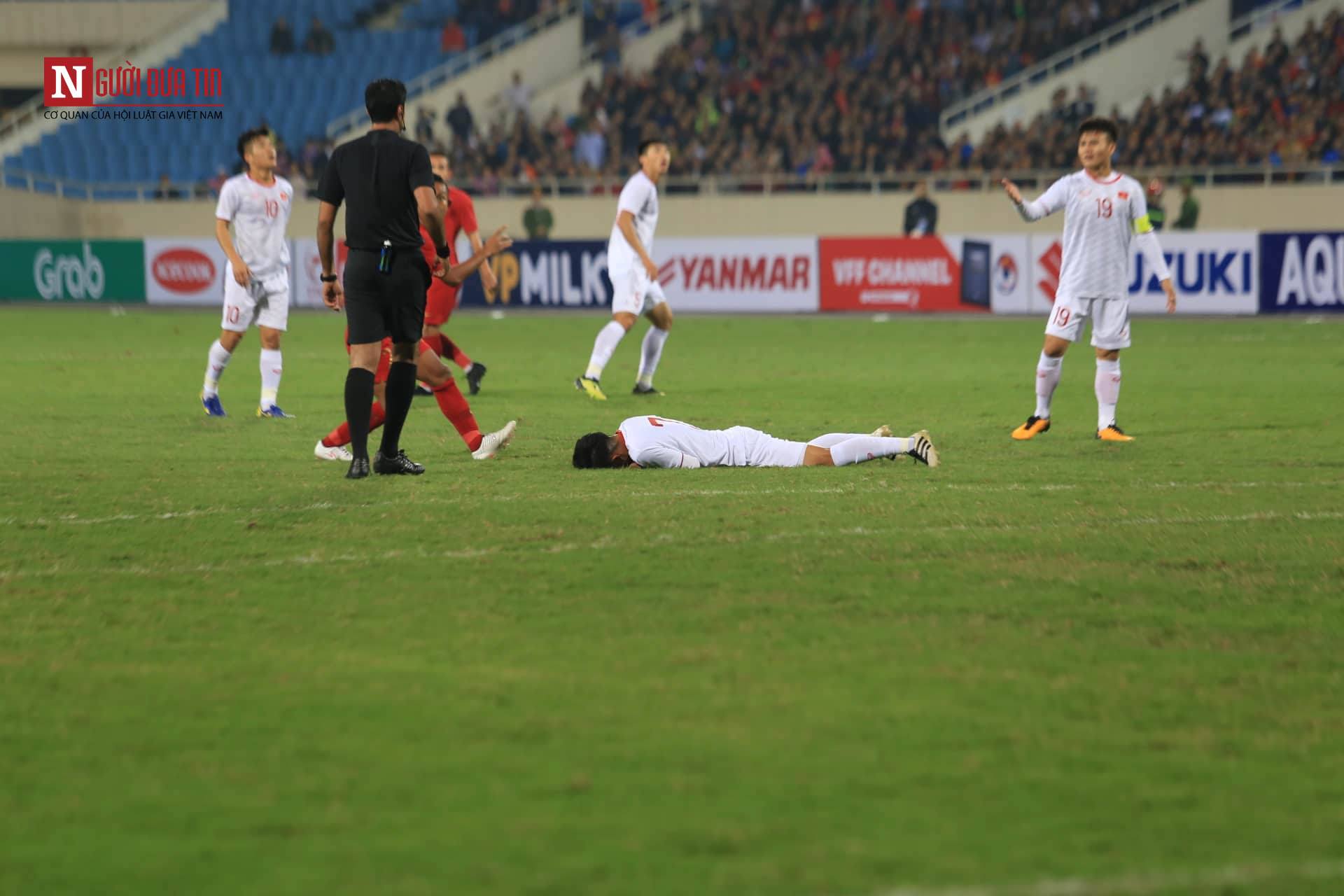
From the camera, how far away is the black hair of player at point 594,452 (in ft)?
30.7

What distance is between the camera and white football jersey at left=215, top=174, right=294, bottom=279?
12.8m

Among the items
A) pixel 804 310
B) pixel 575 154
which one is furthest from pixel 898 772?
pixel 575 154

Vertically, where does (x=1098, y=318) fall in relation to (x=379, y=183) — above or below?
below

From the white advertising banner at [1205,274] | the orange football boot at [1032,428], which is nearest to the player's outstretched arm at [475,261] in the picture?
the orange football boot at [1032,428]

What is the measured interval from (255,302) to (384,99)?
181 inches

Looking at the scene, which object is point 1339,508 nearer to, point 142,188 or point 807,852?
point 807,852

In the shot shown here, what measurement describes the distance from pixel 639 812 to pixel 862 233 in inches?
1187

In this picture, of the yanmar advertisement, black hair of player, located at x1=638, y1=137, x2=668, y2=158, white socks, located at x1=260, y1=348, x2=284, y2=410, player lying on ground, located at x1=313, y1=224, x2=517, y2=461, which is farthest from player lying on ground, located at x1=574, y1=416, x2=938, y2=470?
the yanmar advertisement

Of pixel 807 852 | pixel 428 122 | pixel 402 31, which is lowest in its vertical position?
pixel 807 852

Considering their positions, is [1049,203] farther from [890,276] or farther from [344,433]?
[890,276]

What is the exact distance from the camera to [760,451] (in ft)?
31.1

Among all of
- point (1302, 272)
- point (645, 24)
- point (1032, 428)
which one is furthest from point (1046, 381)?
point (645, 24)

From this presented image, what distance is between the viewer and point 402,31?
137 feet

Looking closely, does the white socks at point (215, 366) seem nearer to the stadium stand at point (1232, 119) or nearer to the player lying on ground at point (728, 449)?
the player lying on ground at point (728, 449)
